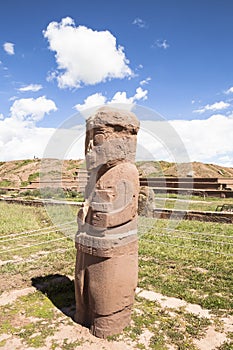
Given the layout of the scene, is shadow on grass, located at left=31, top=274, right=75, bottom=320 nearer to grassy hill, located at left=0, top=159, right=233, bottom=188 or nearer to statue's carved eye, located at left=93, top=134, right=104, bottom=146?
statue's carved eye, located at left=93, top=134, right=104, bottom=146

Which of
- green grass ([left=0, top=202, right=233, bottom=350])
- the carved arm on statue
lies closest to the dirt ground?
green grass ([left=0, top=202, right=233, bottom=350])

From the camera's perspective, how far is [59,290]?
5793mm

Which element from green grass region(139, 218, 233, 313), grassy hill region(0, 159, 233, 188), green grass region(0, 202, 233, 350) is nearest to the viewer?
green grass region(0, 202, 233, 350)

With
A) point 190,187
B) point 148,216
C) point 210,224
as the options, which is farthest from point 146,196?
point 190,187

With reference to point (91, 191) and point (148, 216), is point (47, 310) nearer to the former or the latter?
point (91, 191)

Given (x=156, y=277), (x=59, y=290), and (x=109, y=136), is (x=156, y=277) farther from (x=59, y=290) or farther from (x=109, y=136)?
(x=109, y=136)

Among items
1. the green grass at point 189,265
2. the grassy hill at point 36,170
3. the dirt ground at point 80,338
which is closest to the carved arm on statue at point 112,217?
the dirt ground at point 80,338

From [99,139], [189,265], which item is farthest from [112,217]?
[189,265]

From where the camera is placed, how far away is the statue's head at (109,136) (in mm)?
4168

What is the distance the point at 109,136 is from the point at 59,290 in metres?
3.29

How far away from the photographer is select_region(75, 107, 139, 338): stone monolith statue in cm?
416

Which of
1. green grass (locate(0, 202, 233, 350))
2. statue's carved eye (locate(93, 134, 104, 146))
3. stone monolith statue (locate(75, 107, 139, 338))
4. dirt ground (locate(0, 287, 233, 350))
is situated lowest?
dirt ground (locate(0, 287, 233, 350))

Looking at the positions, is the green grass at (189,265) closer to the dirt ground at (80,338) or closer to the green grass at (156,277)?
the green grass at (156,277)

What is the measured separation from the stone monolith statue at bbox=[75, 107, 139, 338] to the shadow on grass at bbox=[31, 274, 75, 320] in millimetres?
841
